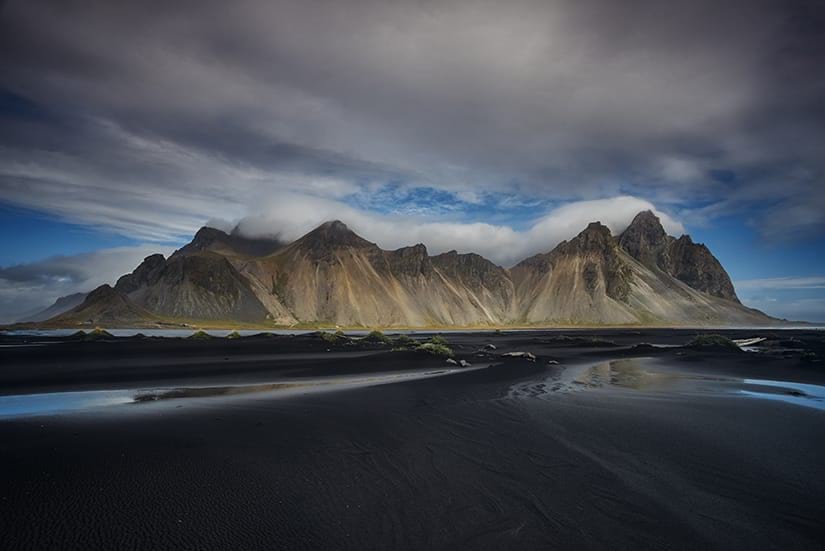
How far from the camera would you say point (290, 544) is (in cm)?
545

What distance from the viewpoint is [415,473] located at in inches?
334

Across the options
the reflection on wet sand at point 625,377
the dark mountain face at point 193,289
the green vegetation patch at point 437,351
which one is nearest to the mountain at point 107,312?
the dark mountain face at point 193,289

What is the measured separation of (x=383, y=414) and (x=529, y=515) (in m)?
7.90

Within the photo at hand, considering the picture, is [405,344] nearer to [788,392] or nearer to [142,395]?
[142,395]

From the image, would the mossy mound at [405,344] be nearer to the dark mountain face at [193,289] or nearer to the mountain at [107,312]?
the mountain at [107,312]

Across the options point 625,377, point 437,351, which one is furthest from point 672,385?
point 437,351

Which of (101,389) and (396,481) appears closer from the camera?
(396,481)

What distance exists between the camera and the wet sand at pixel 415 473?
5891 millimetres

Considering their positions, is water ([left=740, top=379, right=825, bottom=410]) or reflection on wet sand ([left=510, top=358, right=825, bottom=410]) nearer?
water ([left=740, top=379, right=825, bottom=410])

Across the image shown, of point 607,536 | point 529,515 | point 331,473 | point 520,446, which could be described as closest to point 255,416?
point 331,473

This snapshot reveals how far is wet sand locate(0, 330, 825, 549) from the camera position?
589 centimetres

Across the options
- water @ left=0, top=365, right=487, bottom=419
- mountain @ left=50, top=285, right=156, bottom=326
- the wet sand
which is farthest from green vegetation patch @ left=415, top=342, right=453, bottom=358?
mountain @ left=50, top=285, right=156, bottom=326

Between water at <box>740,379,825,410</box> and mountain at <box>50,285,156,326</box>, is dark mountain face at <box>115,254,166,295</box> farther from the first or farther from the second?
water at <box>740,379,825,410</box>

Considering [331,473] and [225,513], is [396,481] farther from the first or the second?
[225,513]
